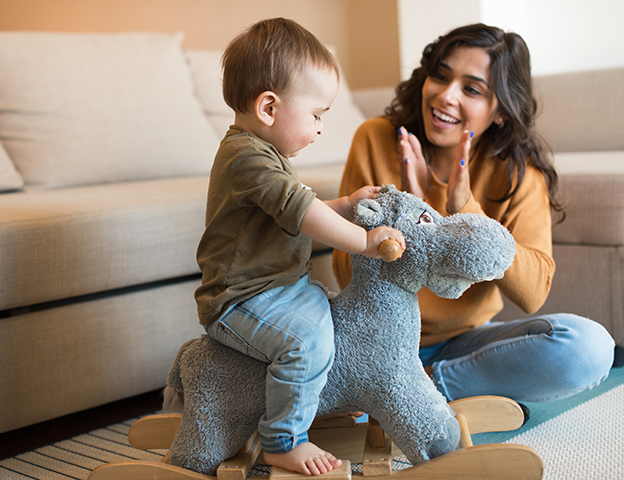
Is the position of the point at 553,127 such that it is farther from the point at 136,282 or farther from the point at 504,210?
the point at 136,282

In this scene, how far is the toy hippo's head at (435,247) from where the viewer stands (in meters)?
0.72

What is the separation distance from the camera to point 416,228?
0.76m

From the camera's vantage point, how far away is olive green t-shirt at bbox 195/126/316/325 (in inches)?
29.1

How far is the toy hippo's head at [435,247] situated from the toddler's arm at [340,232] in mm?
43

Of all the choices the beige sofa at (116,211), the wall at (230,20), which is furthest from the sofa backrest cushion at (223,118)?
the wall at (230,20)

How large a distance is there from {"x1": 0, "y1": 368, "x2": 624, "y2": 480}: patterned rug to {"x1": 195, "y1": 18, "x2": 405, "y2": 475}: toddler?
0.76 ft

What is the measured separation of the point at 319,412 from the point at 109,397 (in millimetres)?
574

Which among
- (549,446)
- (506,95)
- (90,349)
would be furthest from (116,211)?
(549,446)

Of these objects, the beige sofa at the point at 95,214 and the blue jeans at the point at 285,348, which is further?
A: the beige sofa at the point at 95,214

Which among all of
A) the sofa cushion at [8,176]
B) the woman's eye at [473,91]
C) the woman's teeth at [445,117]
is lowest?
the sofa cushion at [8,176]

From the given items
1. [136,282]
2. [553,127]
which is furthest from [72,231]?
[553,127]

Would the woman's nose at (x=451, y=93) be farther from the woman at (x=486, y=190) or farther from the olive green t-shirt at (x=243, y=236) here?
the olive green t-shirt at (x=243, y=236)

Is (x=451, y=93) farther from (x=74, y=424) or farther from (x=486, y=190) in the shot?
(x=74, y=424)

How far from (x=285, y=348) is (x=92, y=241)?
0.58 meters
